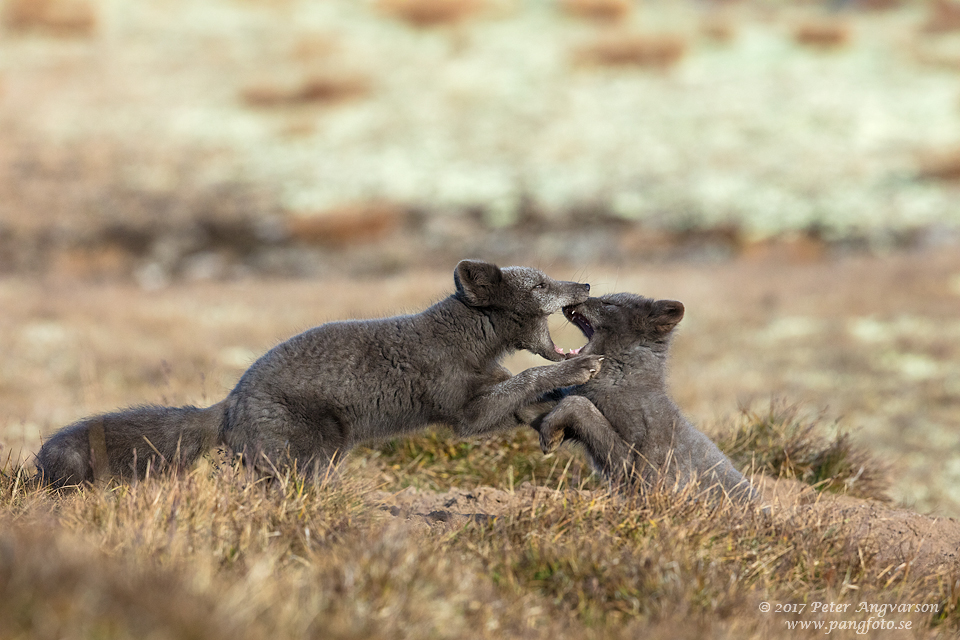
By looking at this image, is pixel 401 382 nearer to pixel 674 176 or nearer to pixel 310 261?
pixel 310 261

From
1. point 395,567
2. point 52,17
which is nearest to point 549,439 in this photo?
point 395,567

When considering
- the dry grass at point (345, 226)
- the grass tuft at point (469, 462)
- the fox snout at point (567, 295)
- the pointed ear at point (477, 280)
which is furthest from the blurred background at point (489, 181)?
the pointed ear at point (477, 280)

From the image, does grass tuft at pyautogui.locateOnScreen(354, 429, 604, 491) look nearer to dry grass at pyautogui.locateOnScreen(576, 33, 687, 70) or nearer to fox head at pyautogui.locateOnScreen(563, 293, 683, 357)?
fox head at pyautogui.locateOnScreen(563, 293, 683, 357)

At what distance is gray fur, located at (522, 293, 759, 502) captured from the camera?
468 centimetres

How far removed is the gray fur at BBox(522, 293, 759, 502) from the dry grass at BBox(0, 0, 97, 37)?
27.1 meters

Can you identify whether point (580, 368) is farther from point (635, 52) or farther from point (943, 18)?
point (943, 18)

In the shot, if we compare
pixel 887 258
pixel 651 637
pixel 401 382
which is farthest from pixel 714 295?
pixel 651 637

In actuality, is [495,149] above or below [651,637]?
above

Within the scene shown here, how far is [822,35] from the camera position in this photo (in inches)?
1083

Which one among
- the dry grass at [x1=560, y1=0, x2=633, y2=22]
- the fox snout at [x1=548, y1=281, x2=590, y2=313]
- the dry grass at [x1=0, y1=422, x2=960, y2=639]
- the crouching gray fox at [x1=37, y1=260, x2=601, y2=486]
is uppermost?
the dry grass at [x1=560, y1=0, x2=633, y2=22]

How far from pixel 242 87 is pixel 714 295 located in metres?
16.4

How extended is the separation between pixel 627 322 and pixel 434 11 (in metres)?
25.6

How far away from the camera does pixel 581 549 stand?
3586 mm

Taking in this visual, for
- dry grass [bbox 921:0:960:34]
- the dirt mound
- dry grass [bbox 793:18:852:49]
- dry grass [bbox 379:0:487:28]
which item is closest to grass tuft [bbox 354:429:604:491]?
the dirt mound
